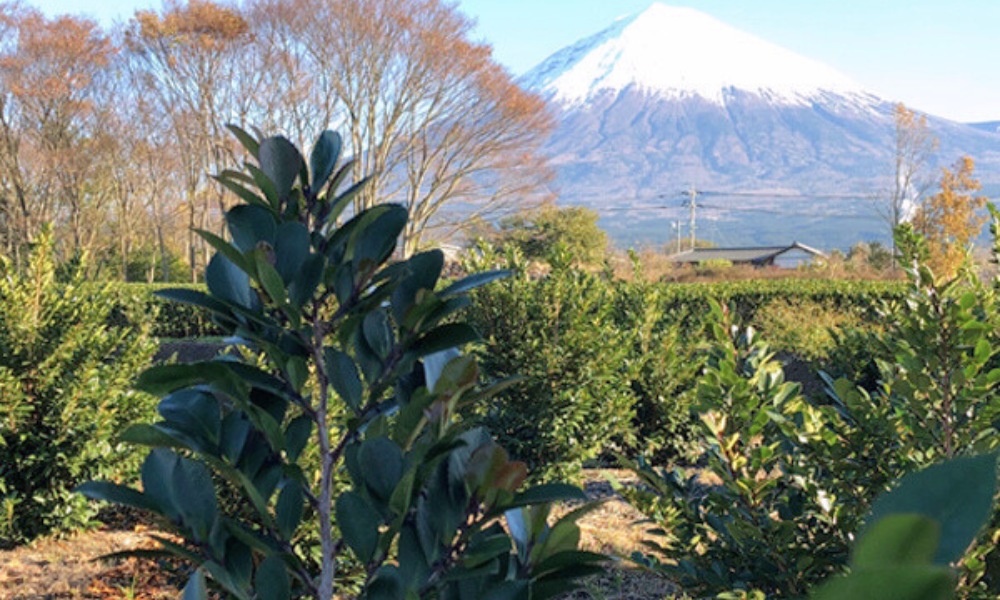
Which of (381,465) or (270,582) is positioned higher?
(381,465)

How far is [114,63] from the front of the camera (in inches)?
1010

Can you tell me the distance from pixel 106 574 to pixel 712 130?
585 feet

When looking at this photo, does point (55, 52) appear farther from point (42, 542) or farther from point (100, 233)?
point (42, 542)

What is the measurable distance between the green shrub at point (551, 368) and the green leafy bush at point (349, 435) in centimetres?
451

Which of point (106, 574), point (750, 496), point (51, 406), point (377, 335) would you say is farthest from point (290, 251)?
point (51, 406)

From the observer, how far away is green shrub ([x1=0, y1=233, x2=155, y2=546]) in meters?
4.33

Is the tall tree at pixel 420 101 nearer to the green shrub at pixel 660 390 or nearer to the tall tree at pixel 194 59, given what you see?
the tall tree at pixel 194 59

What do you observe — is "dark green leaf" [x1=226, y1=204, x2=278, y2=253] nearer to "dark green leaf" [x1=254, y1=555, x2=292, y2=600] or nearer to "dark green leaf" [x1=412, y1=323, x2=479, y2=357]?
"dark green leaf" [x1=412, y1=323, x2=479, y2=357]

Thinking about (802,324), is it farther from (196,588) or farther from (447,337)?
(196,588)

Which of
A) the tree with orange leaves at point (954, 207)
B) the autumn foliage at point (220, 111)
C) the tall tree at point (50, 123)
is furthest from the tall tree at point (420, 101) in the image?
the tree with orange leaves at point (954, 207)

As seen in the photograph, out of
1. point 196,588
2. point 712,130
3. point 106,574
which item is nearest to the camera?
point 196,588

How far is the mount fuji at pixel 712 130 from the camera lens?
16562 centimetres

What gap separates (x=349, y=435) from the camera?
1162 mm

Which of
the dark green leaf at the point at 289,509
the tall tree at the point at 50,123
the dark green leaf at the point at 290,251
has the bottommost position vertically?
the dark green leaf at the point at 289,509
